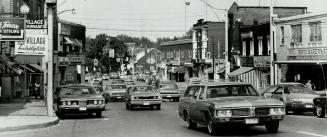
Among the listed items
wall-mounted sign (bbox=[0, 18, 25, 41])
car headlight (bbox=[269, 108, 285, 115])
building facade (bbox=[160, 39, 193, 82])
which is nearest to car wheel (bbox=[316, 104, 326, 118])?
car headlight (bbox=[269, 108, 285, 115])

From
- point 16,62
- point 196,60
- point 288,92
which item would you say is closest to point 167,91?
point 16,62

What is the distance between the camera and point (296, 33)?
44.6 metres

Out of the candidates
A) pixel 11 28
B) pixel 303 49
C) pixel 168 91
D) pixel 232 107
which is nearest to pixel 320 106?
pixel 232 107

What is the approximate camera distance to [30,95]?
157 feet

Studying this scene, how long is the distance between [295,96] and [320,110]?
10.00 feet

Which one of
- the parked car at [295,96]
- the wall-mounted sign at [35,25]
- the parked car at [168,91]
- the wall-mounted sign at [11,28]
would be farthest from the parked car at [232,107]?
the parked car at [168,91]

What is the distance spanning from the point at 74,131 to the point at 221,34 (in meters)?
61.9

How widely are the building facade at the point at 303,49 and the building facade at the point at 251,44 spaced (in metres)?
1.91

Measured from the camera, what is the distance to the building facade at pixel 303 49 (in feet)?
133

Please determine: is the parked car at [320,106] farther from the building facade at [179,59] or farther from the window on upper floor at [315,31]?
the building facade at [179,59]

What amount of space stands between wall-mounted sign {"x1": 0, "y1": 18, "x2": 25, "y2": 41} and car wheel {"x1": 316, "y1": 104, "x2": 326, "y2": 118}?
46.9 feet

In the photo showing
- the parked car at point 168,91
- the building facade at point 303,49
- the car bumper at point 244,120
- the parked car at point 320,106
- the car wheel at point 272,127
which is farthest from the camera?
the parked car at point 168,91

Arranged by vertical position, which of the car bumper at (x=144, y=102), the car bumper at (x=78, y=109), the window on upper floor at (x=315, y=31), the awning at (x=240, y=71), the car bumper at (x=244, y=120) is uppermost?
the window on upper floor at (x=315, y=31)

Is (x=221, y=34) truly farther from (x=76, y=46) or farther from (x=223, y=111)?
(x=223, y=111)
